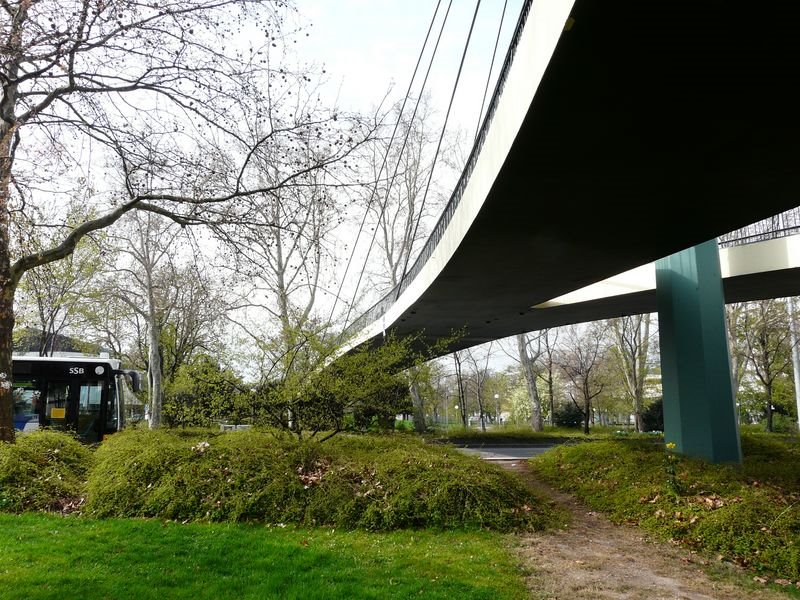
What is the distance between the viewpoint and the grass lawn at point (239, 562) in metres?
4.47

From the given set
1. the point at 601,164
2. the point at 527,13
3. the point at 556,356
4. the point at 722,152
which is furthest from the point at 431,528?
the point at 556,356

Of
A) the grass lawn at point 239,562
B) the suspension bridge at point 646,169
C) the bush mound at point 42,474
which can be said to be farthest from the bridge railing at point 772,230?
the bush mound at point 42,474

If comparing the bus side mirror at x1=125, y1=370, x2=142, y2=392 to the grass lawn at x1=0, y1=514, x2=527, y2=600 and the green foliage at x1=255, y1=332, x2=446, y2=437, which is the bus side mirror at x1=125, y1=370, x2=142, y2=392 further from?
the grass lawn at x1=0, y1=514, x2=527, y2=600

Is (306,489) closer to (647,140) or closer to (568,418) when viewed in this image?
(647,140)

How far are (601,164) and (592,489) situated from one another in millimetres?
6424

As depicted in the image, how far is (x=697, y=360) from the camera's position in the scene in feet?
33.6

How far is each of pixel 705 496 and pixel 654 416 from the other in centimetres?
2803

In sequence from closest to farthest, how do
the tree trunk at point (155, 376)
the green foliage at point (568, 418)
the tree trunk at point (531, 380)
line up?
the tree trunk at point (155, 376) < the tree trunk at point (531, 380) < the green foliage at point (568, 418)

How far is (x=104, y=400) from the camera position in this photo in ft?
46.3

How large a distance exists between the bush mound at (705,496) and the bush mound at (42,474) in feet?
26.3

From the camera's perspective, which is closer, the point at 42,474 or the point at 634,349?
the point at 42,474

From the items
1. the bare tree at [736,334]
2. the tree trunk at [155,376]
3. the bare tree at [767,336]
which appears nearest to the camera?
the tree trunk at [155,376]

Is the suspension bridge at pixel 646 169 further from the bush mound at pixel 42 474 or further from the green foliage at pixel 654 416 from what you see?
the green foliage at pixel 654 416

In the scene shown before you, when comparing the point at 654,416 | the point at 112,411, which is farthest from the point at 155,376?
the point at 654,416
